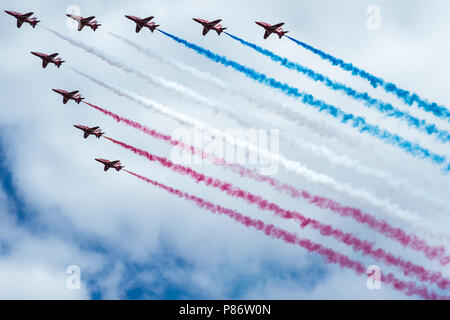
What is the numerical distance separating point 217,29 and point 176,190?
24.3 m

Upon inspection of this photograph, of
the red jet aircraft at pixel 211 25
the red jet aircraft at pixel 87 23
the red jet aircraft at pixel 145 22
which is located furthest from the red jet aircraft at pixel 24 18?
the red jet aircraft at pixel 211 25

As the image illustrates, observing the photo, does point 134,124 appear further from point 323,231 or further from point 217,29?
point 323,231

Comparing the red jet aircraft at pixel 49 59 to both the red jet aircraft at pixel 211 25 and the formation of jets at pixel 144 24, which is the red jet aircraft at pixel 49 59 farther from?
the red jet aircraft at pixel 211 25

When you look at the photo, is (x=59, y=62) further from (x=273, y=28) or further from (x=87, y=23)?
(x=273, y=28)

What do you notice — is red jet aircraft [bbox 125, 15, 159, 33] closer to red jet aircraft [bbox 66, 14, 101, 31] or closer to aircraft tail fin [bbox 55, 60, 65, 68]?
red jet aircraft [bbox 66, 14, 101, 31]

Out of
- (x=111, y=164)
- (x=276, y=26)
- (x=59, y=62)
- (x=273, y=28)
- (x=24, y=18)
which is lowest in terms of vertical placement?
(x=111, y=164)

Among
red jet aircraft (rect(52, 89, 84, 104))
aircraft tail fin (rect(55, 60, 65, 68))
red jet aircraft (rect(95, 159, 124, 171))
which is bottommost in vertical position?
red jet aircraft (rect(95, 159, 124, 171))

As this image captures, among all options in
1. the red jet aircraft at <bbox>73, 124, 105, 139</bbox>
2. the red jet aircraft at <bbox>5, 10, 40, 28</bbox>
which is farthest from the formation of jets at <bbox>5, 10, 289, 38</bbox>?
the red jet aircraft at <bbox>73, 124, 105, 139</bbox>

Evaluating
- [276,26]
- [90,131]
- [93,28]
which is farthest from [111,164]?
[276,26]

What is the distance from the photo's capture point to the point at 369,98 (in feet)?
356

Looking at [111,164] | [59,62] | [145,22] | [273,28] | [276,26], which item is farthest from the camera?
[59,62]

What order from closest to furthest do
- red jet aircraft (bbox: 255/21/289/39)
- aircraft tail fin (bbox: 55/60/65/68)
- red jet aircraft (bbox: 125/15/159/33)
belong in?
red jet aircraft (bbox: 255/21/289/39) → red jet aircraft (bbox: 125/15/159/33) → aircraft tail fin (bbox: 55/60/65/68)
